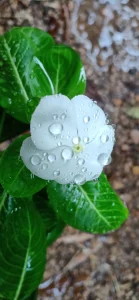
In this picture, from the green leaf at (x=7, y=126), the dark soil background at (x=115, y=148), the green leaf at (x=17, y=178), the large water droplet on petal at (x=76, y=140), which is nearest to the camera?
the large water droplet on petal at (x=76, y=140)

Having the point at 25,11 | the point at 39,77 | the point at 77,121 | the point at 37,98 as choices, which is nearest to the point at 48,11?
the point at 25,11

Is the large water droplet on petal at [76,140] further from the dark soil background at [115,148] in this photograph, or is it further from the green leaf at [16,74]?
the dark soil background at [115,148]

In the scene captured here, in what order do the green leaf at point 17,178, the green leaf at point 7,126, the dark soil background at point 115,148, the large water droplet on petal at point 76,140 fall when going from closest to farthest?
the large water droplet on petal at point 76,140 → the green leaf at point 17,178 → the green leaf at point 7,126 → the dark soil background at point 115,148

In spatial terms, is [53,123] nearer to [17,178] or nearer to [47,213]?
[17,178]

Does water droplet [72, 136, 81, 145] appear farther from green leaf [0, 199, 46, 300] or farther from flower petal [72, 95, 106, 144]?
green leaf [0, 199, 46, 300]

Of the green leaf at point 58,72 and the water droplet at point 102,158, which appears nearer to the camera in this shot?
the water droplet at point 102,158

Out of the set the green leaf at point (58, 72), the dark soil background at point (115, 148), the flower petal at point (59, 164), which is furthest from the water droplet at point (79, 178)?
the dark soil background at point (115, 148)

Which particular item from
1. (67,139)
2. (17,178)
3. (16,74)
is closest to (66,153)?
(67,139)

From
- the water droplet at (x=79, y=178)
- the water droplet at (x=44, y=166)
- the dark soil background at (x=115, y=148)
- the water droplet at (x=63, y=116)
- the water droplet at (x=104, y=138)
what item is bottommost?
the dark soil background at (x=115, y=148)
